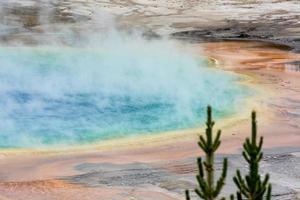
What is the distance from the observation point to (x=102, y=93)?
1274 centimetres

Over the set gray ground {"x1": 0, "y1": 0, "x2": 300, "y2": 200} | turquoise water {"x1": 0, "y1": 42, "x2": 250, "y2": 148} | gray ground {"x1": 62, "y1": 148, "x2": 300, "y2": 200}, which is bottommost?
gray ground {"x1": 62, "y1": 148, "x2": 300, "y2": 200}

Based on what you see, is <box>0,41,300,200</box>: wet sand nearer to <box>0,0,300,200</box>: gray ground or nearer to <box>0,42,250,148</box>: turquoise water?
<box>0,42,250,148</box>: turquoise water

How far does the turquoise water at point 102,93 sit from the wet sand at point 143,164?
0.64m

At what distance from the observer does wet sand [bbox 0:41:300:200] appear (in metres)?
7.27

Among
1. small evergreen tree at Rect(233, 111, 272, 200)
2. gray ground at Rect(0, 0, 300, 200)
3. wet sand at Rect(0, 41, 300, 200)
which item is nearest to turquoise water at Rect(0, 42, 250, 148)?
wet sand at Rect(0, 41, 300, 200)

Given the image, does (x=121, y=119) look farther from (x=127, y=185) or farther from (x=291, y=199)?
(x=291, y=199)

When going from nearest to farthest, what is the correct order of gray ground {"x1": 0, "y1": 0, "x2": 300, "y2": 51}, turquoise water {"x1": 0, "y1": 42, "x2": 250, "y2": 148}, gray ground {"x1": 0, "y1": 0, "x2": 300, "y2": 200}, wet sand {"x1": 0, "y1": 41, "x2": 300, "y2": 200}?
1. wet sand {"x1": 0, "y1": 41, "x2": 300, "y2": 200}
2. turquoise water {"x1": 0, "y1": 42, "x2": 250, "y2": 148}
3. gray ground {"x1": 0, "y1": 0, "x2": 300, "y2": 200}
4. gray ground {"x1": 0, "y1": 0, "x2": 300, "y2": 51}

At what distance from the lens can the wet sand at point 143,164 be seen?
23.9 feet

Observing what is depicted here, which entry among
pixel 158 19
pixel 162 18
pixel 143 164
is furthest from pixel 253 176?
pixel 162 18

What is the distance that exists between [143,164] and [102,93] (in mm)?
4594

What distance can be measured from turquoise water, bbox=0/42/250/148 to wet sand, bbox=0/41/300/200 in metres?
0.64

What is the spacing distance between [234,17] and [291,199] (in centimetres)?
1592

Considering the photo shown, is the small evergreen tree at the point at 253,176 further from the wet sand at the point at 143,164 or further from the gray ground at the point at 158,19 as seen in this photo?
the gray ground at the point at 158,19

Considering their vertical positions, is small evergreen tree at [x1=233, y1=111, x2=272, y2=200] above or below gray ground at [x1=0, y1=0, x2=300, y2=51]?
below
